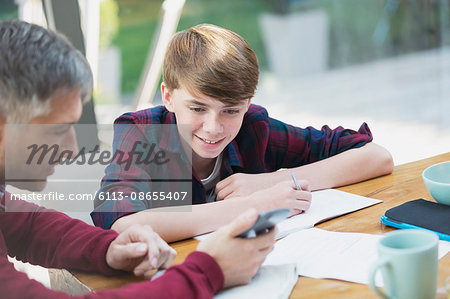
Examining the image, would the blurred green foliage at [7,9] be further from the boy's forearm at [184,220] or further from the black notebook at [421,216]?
the black notebook at [421,216]

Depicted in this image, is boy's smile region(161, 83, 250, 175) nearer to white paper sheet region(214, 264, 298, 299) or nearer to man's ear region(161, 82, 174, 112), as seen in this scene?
man's ear region(161, 82, 174, 112)

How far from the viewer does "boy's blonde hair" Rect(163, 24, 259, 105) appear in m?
1.23

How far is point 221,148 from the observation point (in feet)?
4.33

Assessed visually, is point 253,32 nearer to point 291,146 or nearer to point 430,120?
point 430,120

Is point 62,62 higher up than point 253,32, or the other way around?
point 62,62

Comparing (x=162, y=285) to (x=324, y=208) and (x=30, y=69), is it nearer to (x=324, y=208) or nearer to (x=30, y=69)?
(x=30, y=69)

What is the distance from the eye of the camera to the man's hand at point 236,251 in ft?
2.60

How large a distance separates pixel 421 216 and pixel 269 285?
0.40 metres

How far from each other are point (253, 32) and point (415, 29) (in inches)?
106

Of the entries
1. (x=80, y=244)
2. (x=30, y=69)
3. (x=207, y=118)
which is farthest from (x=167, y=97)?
(x=30, y=69)

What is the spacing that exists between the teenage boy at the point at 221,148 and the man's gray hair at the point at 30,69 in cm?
40

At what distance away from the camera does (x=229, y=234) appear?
0.80 meters

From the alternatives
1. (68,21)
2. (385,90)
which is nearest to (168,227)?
(68,21)

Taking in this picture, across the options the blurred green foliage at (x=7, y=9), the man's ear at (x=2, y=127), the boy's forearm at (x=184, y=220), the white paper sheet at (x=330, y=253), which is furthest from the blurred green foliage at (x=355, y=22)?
the man's ear at (x=2, y=127)
